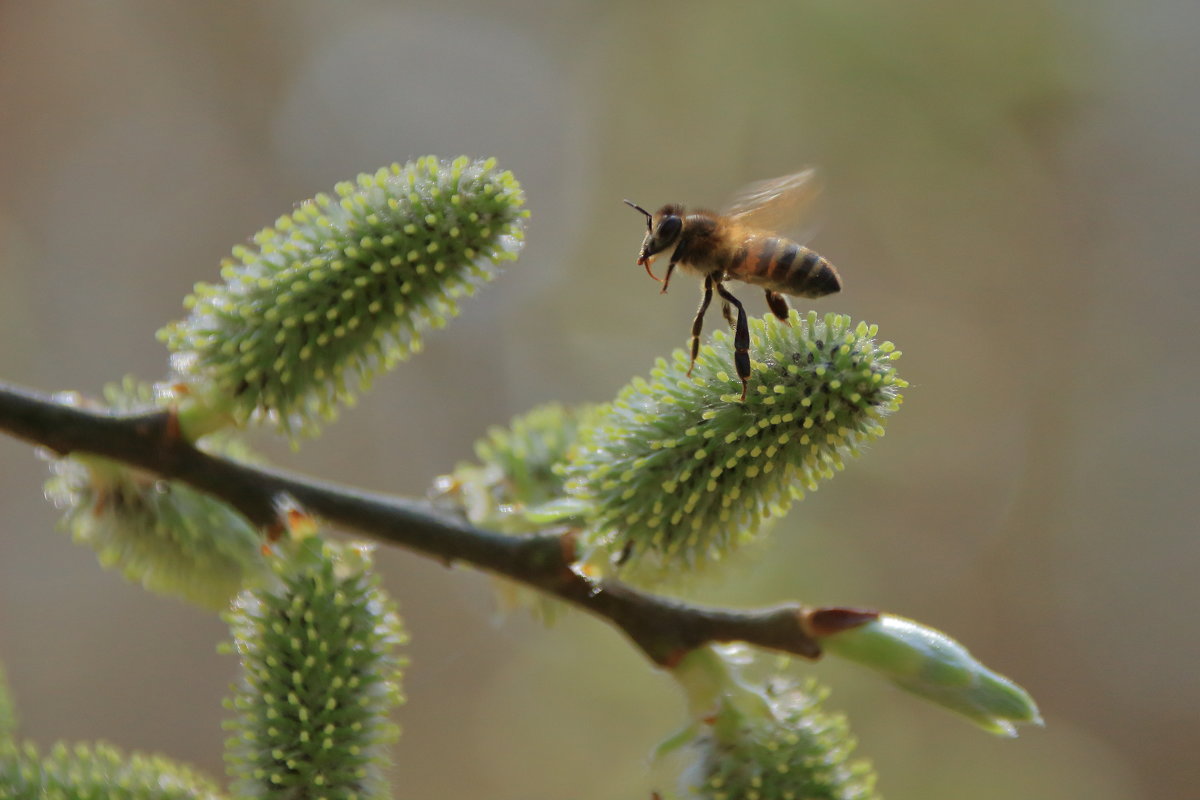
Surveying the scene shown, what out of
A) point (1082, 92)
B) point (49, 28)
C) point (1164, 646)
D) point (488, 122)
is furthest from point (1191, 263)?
point (49, 28)

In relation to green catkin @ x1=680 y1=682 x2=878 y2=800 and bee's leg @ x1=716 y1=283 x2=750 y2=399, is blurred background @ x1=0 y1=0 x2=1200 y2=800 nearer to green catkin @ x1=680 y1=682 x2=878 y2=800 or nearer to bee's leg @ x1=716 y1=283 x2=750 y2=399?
green catkin @ x1=680 y1=682 x2=878 y2=800

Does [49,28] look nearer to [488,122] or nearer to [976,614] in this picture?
[488,122]

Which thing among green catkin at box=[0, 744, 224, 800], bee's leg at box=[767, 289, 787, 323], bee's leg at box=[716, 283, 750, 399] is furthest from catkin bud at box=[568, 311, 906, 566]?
green catkin at box=[0, 744, 224, 800]

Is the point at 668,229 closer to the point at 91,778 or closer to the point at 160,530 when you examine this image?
the point at 160,530

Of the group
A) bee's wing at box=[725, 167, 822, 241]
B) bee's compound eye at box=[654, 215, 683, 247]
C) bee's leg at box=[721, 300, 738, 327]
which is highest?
bee's wing at box=[725, 167, 822, 241]

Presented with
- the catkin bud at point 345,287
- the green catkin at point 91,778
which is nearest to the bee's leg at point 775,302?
the catkin bud at point 345,287

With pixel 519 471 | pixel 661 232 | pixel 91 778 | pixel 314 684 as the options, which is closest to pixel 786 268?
pixel 661 232
